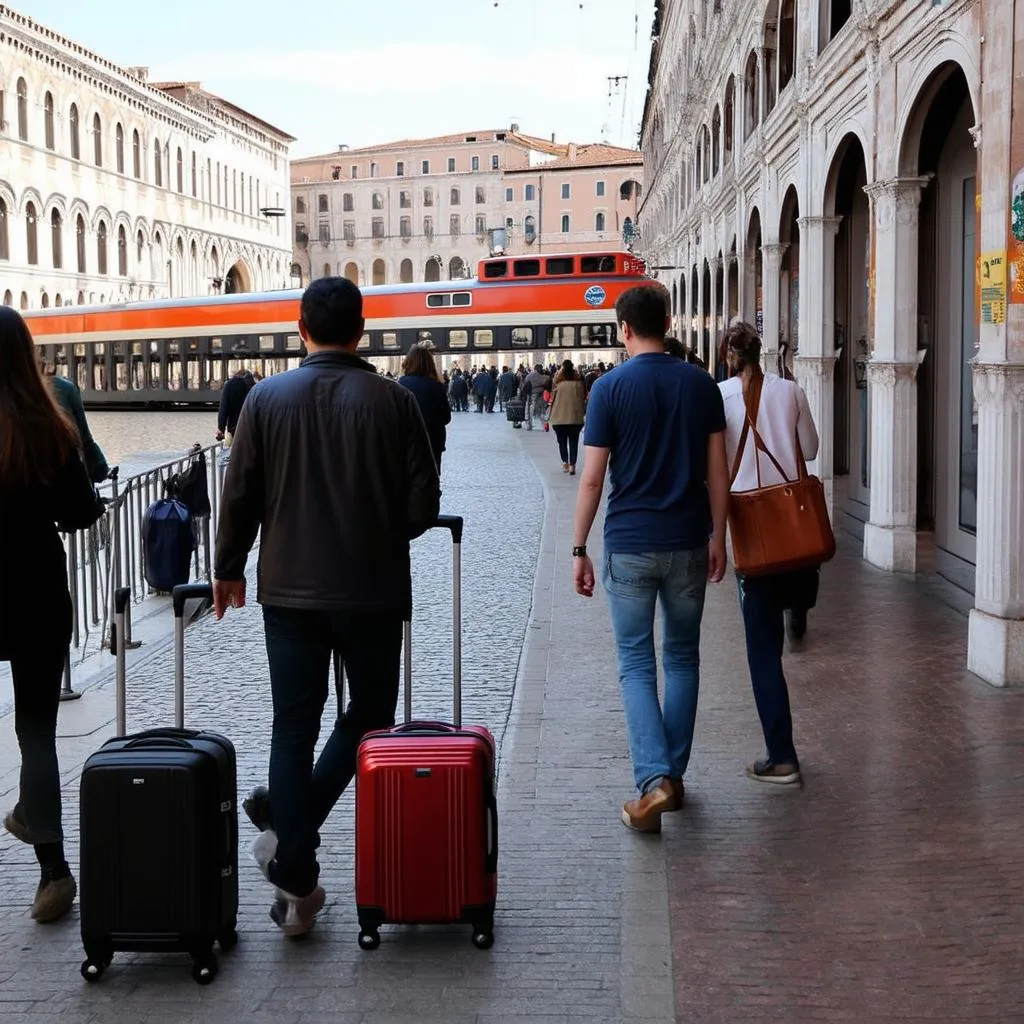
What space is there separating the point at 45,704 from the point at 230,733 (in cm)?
227

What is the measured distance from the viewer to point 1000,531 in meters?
8.07

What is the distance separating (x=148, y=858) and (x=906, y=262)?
8.93 m

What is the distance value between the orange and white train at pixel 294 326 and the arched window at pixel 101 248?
16384 millimetres

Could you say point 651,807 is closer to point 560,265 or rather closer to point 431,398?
point 431,398

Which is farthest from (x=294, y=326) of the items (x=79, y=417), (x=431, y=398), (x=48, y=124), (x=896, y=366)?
(x=79, y=417)

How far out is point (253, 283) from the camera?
86875 mm

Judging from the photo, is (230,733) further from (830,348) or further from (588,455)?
(830,348)

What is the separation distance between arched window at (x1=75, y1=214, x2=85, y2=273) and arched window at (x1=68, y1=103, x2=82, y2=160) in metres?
2.58

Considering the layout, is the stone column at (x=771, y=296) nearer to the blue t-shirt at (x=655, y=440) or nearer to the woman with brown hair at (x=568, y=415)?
the woman with brown hair at (x=568, y=415)

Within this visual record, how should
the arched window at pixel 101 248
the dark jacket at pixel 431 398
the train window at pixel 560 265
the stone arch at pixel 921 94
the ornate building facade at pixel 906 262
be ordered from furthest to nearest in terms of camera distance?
the arched window at pixel 101 248, the train window at pixel 560 265, the dark jacket at pixel 431 398, the stone arch at pixel 921 94, the ornate building facade at pixel 906 262

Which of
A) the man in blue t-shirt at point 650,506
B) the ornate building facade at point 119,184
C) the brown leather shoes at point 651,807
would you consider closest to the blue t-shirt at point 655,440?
the man in blue t-shirt at point 650,506

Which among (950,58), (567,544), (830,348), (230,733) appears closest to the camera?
(230,733)

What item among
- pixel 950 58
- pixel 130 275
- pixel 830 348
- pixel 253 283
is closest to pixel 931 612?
pixel 950 58

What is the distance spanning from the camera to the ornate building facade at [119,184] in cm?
5881
